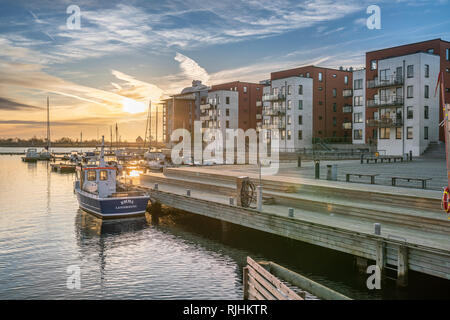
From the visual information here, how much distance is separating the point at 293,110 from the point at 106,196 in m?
51.1

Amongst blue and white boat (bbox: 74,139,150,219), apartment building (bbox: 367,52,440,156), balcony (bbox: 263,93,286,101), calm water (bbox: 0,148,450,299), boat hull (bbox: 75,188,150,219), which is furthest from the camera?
balcony (bbox: 263,93,286,101)

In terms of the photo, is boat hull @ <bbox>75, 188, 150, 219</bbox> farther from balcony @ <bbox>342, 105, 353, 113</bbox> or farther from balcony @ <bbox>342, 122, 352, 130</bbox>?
balcony @ <bbox>342, 122, 352, 130</bbox>

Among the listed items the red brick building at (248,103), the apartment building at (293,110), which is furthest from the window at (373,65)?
the red brick building at (248,103)

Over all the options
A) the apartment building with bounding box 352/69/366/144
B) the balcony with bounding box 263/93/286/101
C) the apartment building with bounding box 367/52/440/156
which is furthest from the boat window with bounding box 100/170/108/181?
the balcony with bounding box 263/93/286/101

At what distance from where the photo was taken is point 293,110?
2886 inches

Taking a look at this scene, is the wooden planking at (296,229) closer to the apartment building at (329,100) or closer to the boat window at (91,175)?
the boat window at (91,175)

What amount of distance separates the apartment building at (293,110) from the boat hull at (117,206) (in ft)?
162

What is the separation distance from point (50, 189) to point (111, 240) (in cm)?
2874

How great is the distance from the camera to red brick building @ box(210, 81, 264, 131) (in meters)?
97.8

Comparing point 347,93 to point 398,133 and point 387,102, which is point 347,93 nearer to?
point 387,102

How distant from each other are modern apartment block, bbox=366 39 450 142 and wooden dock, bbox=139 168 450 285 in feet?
134

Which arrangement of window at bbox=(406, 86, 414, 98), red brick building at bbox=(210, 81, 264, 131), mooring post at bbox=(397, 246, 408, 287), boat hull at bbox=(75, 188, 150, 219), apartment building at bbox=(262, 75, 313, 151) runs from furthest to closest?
red brick building at bbox=(210, 81, 264, 131) → apartment building at bbox=(262, 75, 313, 151) → window at bbox=(406, 86, 414, 98) → boat hull at bbox=(75, 188, 150, 219) → mooring post at bbox=(397, 246, 408, 287)

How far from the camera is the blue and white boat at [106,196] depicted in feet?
87.7

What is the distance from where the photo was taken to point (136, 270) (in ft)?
55.1
